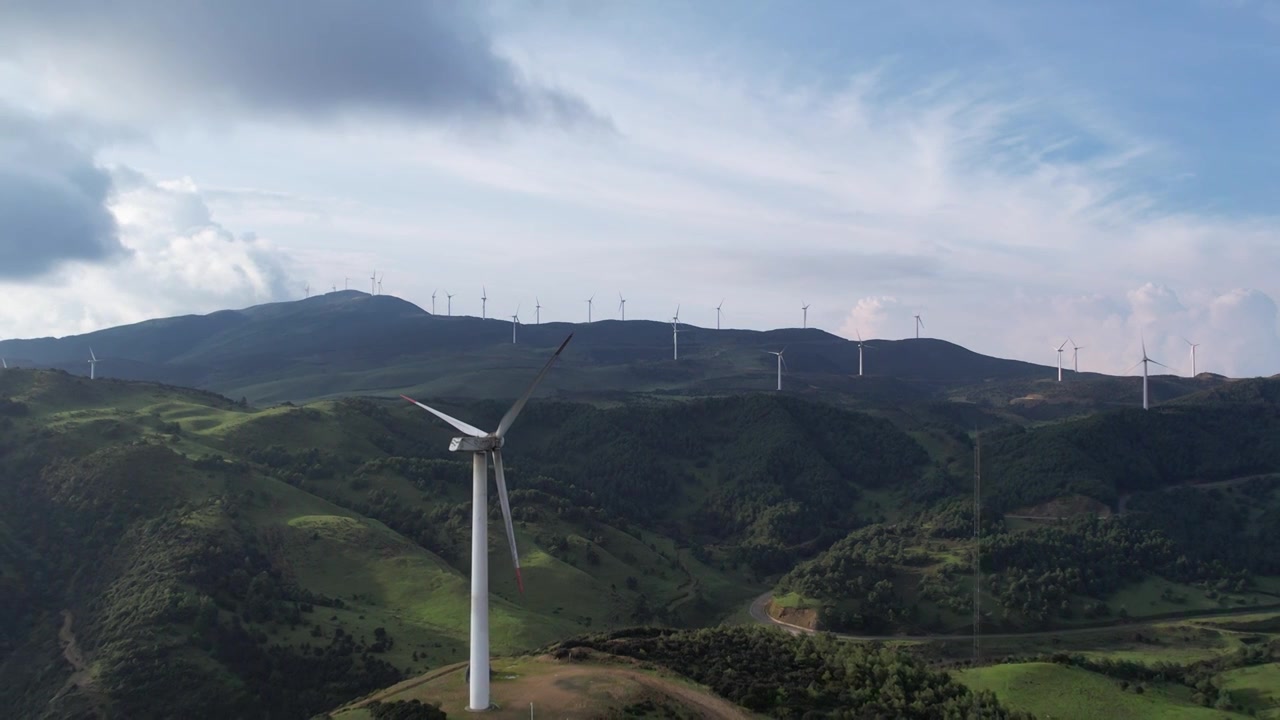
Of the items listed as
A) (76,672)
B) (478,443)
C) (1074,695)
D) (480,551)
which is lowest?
(76,672)

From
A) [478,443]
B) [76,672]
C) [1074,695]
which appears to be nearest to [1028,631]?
[1074,695]

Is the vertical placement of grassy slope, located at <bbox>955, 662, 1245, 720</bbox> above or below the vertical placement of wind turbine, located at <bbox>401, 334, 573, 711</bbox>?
below

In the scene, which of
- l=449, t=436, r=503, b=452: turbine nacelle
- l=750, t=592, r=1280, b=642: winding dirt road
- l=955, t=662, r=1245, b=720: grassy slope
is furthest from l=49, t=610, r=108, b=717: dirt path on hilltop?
l=750, t=592, r=1280, b=642: winding dirt road

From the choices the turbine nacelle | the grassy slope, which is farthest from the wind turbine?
the grassy slope

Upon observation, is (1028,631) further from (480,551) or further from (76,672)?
(76,672)

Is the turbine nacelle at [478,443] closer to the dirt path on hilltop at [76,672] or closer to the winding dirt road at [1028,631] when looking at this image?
the dirt path on hilltop at [76,672]

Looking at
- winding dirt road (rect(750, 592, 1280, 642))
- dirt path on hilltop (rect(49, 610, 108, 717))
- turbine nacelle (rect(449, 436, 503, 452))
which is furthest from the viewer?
winding dirt road (rect(750, 592, 1280, 642))

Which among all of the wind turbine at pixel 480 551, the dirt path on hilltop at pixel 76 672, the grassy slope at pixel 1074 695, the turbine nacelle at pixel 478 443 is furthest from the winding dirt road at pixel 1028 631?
the turbine nacelle at pixel 478 443

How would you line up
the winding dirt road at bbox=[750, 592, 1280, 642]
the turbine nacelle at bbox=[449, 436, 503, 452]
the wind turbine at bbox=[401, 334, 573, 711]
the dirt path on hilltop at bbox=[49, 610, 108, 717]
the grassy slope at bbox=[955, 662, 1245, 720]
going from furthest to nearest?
the winding dirt road at bbox=[750, 592, 1280, 642] < the dirt path on hilltop at bbox=[49, 610, 108, 717] < the grassy slope at bbox=[955, 662, 1245, 720] < the wind turbine at bbox=[401, 334, 573, 711] < the turbine nacelle at bbox=[449, 436, 503, 452]

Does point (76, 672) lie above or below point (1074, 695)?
below

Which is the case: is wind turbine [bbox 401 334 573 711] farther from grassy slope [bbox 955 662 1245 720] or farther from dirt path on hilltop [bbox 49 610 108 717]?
dirt path on hilltop [bbox 49 610 108 717]

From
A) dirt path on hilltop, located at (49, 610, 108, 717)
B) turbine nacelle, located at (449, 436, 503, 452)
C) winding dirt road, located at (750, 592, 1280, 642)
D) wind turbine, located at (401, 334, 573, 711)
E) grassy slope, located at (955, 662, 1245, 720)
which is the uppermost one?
turbine nacelle, located at (449, 436, 503, 452)

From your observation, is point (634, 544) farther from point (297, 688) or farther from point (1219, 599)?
point (1219, 599)

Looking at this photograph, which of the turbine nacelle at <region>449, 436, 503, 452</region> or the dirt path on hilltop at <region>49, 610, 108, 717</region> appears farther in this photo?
the dirt path on hilltop at <region>49, 610, 108, 717</region>
